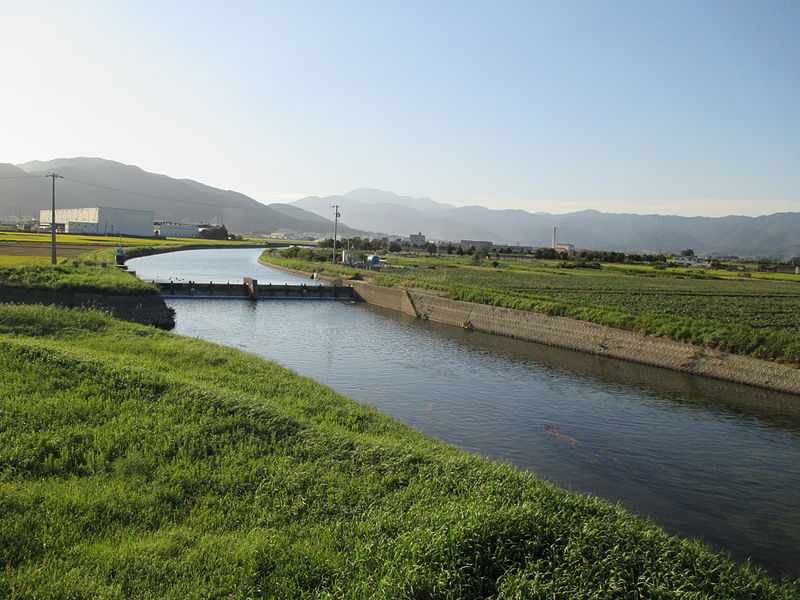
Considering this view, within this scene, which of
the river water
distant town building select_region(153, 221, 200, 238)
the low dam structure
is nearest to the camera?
the river water

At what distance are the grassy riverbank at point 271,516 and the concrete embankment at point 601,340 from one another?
15.2 meters

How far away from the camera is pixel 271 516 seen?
629 cm

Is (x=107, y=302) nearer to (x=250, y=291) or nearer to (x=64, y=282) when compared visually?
(x=64, y=282)

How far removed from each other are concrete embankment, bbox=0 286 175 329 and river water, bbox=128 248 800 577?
1305mm

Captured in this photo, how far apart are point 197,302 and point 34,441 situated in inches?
1122

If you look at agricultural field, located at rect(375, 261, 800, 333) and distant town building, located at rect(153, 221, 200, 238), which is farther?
distant town building, located at rect(153, 221, 200, 238)

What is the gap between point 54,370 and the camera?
10.7m

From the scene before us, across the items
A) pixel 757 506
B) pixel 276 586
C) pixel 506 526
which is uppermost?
pixel 506 526

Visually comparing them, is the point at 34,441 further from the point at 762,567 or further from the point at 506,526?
the point at 762,567

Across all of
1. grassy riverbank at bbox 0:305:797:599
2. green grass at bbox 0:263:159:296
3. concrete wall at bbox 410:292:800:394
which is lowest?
concrete wall at bbox 410:292:800:394

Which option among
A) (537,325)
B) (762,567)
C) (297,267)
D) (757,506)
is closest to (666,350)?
(537,325)

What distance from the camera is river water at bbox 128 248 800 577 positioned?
1031 centimetres

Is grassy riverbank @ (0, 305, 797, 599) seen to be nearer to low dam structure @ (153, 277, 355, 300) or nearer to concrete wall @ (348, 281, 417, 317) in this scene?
concrete wall @ (348, 281, 417, 317)

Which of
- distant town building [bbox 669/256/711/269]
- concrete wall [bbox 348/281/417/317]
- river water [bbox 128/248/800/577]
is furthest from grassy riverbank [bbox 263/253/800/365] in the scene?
distant town building [bbox 669/256/711/269]
